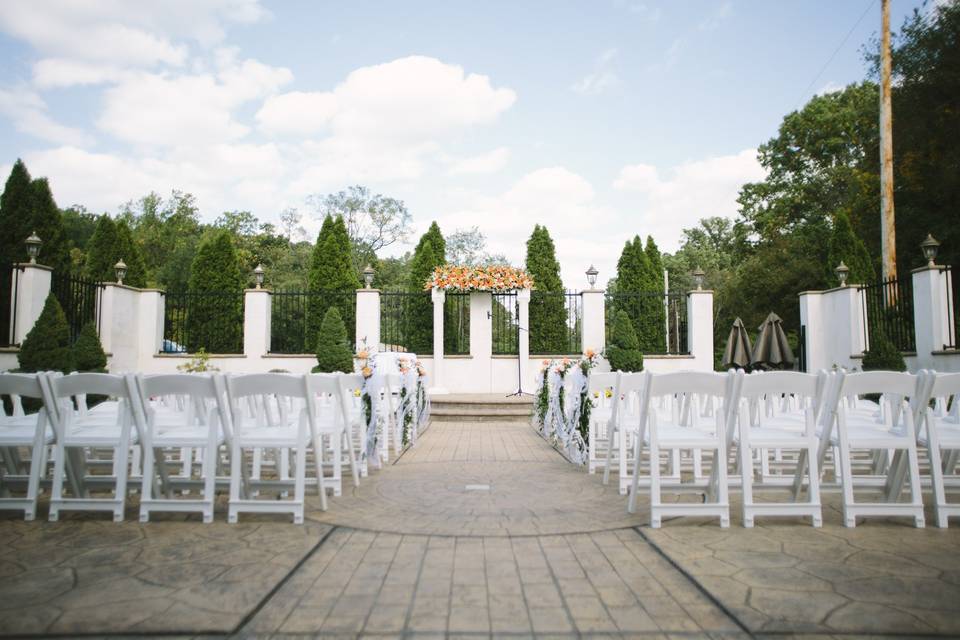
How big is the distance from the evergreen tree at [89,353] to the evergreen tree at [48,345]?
0.83 meters

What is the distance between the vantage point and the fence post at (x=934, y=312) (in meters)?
10.8

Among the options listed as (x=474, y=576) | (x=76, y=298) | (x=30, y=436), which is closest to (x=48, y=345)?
(x=76, y=298)

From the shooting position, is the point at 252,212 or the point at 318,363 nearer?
the point at 318,363

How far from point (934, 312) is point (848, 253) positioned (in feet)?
22.0

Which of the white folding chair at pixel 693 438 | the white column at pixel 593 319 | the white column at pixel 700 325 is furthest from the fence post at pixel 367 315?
the white folding chair at pixel 693 438

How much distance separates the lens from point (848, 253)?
1694cm

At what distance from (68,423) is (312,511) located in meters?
1.81

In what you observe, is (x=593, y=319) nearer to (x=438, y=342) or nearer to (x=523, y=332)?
(x=523, y=332)

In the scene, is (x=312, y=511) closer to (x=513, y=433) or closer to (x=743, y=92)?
(x=513, y=433)

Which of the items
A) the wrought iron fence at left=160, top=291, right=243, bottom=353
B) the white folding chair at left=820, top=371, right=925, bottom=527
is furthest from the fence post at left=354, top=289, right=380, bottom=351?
the white folding chair at left=820, top=371, right=925, bottom=527

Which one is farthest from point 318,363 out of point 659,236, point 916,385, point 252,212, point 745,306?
point 252,212

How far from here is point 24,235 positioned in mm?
15000

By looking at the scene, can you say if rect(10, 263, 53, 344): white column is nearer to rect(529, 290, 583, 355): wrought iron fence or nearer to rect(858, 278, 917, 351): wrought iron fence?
rect(529, 290, 583, 355): wrought iron fence

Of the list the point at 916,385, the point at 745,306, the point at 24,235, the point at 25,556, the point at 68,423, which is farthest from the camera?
the point at 745,306
